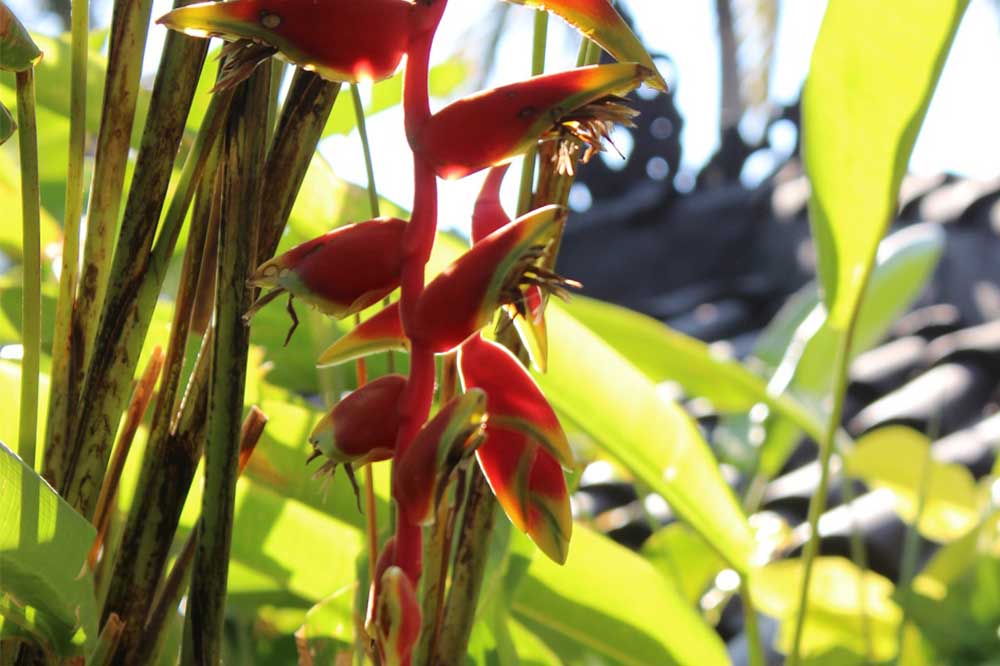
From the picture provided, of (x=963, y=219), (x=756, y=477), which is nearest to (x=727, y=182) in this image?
(x=963, y=219)

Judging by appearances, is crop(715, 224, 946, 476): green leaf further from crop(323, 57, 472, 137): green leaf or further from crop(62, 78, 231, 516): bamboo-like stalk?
crop(62, 78, 231, 516): bamboo-like stalk

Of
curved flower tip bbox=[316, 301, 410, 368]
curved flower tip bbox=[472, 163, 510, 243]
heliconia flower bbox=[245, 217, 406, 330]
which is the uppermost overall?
curved flower tip bbox=[472, 163, 510, 243]

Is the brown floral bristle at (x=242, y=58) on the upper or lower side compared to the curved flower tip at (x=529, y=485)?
upper

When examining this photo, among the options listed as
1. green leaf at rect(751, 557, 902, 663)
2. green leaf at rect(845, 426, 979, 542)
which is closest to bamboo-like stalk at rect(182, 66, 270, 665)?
green leaf at rect(751, 557, 902, 663)

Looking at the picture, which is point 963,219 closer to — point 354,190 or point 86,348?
point 354,190

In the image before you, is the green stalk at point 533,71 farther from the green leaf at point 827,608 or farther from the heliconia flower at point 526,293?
the green leaf at point 827,608

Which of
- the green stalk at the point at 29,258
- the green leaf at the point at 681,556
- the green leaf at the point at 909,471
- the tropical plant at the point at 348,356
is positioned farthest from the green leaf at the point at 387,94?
the green leaf at the point at 909,471

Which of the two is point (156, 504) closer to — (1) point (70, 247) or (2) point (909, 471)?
(1) point (70, 247)
